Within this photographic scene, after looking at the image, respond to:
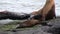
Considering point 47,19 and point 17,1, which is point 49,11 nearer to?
point 47,19

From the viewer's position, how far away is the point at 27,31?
1.80 metres

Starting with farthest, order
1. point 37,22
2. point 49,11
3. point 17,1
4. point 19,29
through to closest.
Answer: point 17,1, point 49,11, point 37,22, point 19,29

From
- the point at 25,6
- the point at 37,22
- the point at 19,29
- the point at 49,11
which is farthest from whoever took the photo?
the point at 25,6

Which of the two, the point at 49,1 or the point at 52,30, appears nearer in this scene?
the point at 52,30

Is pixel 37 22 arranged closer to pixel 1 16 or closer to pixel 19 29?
pixel 19 29

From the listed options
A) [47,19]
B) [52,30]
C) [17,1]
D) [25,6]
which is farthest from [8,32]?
[17,1]

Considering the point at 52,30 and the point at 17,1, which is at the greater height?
the point at 17,1

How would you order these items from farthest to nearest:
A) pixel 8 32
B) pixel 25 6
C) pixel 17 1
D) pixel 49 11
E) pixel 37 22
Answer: pixel 17 1, pixel 25 6, pixel 49 11, pixel 37 22, pixel 8 32

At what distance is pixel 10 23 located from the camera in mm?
2211

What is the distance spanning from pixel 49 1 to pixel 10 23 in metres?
0.48

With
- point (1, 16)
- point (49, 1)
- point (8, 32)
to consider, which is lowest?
point (8, 32)

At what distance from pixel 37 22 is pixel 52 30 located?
0.31 meters

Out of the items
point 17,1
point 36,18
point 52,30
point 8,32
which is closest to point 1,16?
point 36,18

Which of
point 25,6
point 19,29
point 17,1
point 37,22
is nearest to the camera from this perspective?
point 19,29
